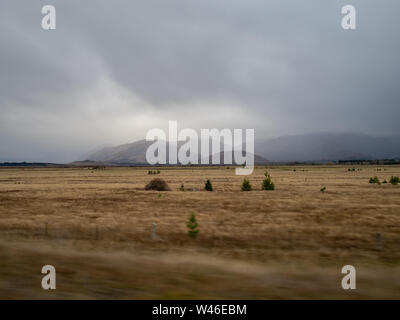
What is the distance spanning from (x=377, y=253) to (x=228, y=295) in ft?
24.7

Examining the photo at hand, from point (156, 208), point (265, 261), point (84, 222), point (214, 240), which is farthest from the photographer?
point (156, 208)

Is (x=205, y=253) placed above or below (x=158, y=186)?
below

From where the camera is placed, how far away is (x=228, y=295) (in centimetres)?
626

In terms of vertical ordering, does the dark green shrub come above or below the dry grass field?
above

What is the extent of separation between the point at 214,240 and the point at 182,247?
74.3 inches

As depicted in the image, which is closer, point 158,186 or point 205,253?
point 205,253

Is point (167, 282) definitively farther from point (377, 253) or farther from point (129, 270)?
point (377, 253)

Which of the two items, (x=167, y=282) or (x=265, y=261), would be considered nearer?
(x=167, y=282)

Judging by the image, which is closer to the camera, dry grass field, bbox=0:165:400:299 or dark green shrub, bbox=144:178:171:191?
dry grass field, bbox=0:165:400:299

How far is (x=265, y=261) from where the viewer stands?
9.73m

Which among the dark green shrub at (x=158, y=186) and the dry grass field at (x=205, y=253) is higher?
the dark green shrub at (x=158, y=186)

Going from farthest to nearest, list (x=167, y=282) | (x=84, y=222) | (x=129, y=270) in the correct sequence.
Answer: (x=84, y=222) < (x=129, y=270) < (x=167, y=282)

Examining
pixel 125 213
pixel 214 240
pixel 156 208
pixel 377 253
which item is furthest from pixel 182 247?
pixel 156 208

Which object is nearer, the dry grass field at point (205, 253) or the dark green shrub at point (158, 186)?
the dry grass field at point (205, 253)
